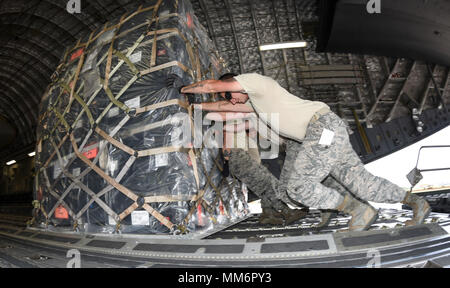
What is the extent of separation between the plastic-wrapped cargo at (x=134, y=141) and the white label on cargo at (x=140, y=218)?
0.01 meters

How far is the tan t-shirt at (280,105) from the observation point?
272 centimetres

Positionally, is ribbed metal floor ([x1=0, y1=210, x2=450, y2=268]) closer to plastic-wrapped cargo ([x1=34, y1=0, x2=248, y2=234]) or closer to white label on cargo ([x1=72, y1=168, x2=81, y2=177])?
plastic-wrapped cargo ([x1=34, y1=0, x2=248, y2=234])

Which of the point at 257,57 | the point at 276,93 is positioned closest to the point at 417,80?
the point at 257,57

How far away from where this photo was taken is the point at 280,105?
9.11 feet

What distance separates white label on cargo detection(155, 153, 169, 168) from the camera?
316 centimetres

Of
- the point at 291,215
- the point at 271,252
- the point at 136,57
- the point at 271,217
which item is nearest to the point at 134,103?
the point at 136,57

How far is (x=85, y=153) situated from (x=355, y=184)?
11.7 ft

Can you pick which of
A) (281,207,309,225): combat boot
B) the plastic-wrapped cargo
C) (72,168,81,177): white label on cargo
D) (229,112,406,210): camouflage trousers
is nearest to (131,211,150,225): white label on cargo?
the plastic-wrapped cargo

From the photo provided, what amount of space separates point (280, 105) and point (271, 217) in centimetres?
218

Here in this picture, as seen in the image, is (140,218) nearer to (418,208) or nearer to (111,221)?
(111,221)

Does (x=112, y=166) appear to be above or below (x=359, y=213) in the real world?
above

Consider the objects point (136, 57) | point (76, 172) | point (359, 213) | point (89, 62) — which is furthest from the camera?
point (89, 62)

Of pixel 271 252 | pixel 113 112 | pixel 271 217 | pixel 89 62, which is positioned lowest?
pixel 271 217

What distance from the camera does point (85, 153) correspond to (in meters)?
3.71
